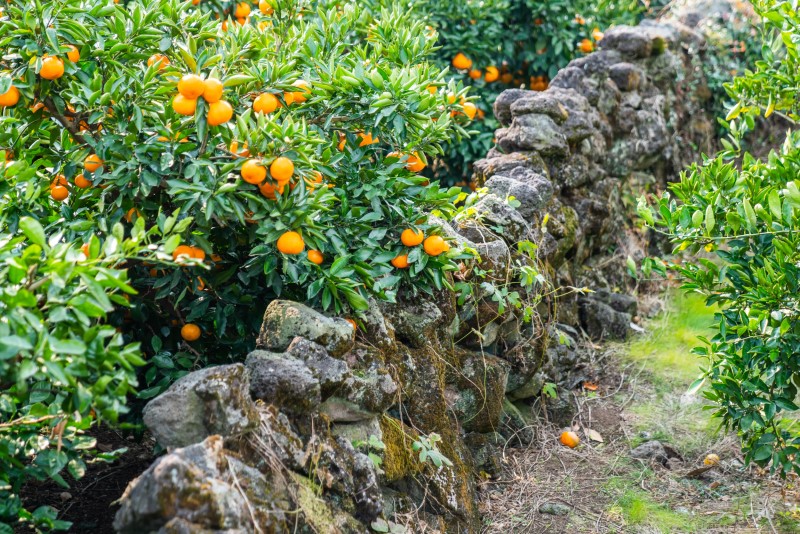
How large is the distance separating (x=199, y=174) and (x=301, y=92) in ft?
2.09

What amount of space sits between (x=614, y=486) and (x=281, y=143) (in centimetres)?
240

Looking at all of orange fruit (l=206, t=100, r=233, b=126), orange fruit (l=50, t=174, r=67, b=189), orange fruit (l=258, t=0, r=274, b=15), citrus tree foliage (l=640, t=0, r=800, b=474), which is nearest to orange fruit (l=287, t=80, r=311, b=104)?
orange fruit (l=206, t=100, r=233, b=126)

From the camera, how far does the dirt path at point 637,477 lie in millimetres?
3516

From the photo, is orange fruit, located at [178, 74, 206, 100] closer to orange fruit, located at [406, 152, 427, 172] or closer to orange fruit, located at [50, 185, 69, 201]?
orange fruit, located at [50, 185, 69, 201]

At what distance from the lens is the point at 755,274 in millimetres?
3045

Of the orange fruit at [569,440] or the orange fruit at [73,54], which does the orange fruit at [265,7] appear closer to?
the orange fruit at [73,54]

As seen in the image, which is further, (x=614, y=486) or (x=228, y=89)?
(x=614, y=486)

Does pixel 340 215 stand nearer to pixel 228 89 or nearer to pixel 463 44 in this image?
pixel 228 89

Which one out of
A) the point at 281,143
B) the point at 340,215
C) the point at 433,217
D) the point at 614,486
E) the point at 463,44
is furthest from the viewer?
the point at 463,44

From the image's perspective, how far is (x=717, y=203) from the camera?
326 cm

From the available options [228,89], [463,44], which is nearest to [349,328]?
[228,89]

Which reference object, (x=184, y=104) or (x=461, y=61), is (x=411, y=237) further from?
(x=461, y=61)

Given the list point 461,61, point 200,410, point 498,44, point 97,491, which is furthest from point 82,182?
point 498,44

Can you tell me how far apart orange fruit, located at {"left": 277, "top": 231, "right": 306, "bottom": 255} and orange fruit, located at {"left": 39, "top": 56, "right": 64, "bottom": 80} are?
3.07 feet
